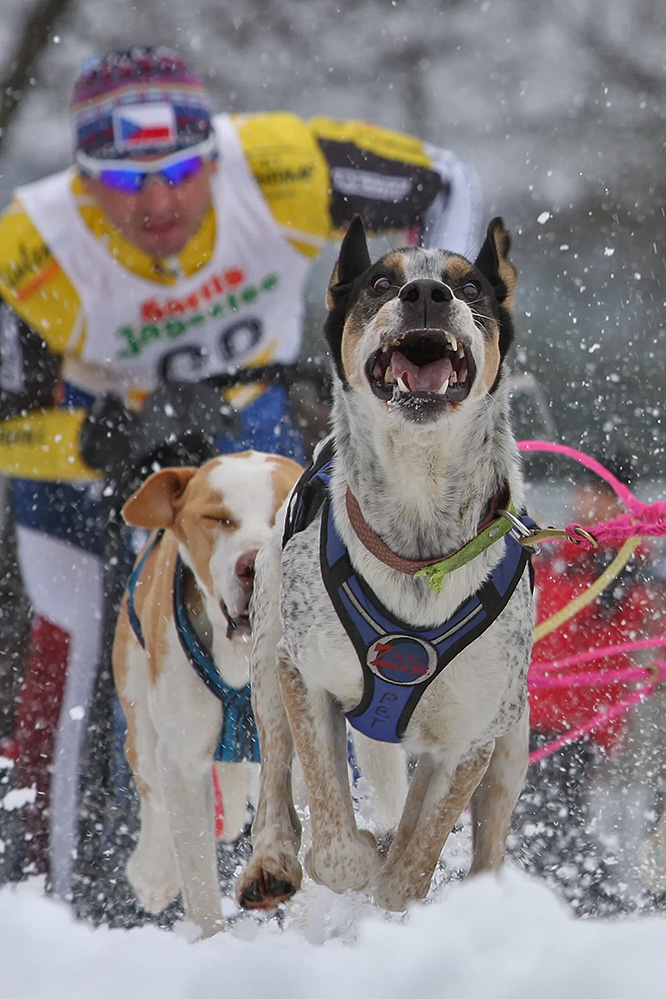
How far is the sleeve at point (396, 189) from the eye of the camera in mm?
4531

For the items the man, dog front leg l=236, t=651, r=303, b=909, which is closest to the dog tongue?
dog front leg l=236, t=651, r=303, b=909

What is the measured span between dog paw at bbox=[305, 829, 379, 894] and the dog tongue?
778 millimetres

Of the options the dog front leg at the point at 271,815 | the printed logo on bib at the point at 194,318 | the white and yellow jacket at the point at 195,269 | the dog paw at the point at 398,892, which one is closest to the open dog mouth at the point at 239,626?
the dog front leg at the point at 271,815

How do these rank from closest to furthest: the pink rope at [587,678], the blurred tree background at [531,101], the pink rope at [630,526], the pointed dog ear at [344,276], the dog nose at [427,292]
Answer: the dog nose at [427,292] < the pointed dog ear at [344,276] < the pink rope at [630,526] < the pink rope at [587,678] < the blurred tree background at [531,101]

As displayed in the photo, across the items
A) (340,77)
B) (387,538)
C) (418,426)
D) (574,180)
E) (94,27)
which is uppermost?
(418,426)

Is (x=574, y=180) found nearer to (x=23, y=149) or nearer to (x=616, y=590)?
(x=23, y=149)

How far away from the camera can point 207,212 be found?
14.9 ft

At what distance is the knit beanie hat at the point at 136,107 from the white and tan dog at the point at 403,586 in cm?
210

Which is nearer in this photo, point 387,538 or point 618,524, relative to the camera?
point 387,538

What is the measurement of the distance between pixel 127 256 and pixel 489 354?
253cm

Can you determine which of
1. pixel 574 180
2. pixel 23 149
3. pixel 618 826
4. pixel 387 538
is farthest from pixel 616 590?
pixel 574 180

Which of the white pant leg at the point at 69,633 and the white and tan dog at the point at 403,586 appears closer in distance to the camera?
the white and tan dog at the point at 403,586

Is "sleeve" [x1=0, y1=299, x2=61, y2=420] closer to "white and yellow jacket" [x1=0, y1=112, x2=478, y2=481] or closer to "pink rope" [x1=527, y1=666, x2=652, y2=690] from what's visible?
"white and yellow jacket" [x1=0, y1=112, x2=478, y2=481]

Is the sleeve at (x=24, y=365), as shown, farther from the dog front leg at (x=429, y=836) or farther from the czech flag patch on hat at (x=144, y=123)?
the dog front leg at (x=429, y=836)
